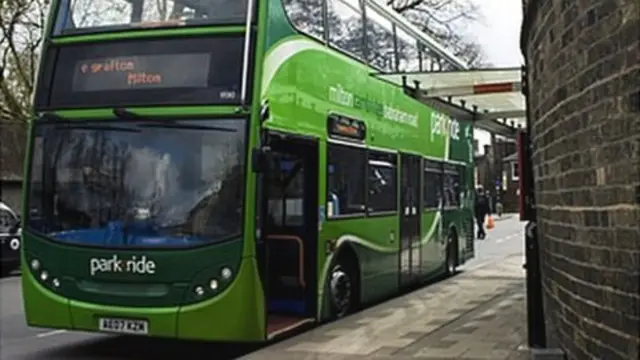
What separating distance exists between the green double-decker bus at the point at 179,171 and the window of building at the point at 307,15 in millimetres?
44

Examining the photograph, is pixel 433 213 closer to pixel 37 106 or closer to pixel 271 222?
pixel 271 222

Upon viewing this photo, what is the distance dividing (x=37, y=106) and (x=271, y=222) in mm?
2857

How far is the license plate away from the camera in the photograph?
28.5ft

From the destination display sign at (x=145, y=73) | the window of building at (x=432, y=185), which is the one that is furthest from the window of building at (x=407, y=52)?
the destination display sign at (x=145, y=73)

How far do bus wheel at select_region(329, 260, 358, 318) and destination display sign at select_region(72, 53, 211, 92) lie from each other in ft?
10.5

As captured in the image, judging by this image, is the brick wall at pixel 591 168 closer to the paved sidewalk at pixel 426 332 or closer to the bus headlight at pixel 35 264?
the paved sidewalk at pixel 426 332

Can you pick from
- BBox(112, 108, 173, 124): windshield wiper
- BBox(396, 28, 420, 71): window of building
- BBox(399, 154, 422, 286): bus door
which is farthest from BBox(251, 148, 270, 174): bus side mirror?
BBox(396, 28, 420, 71): window of building

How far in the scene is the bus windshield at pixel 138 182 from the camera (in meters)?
8.72

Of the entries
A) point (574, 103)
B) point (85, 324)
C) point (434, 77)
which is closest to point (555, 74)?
point (574, 103)

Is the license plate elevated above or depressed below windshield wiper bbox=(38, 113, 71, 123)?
below

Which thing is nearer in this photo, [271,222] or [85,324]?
[85,324]

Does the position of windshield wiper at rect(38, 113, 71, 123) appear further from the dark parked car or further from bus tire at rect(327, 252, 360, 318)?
the dark parked car

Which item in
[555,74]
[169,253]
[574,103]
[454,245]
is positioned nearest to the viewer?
[574,103]

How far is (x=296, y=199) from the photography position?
422 inches
